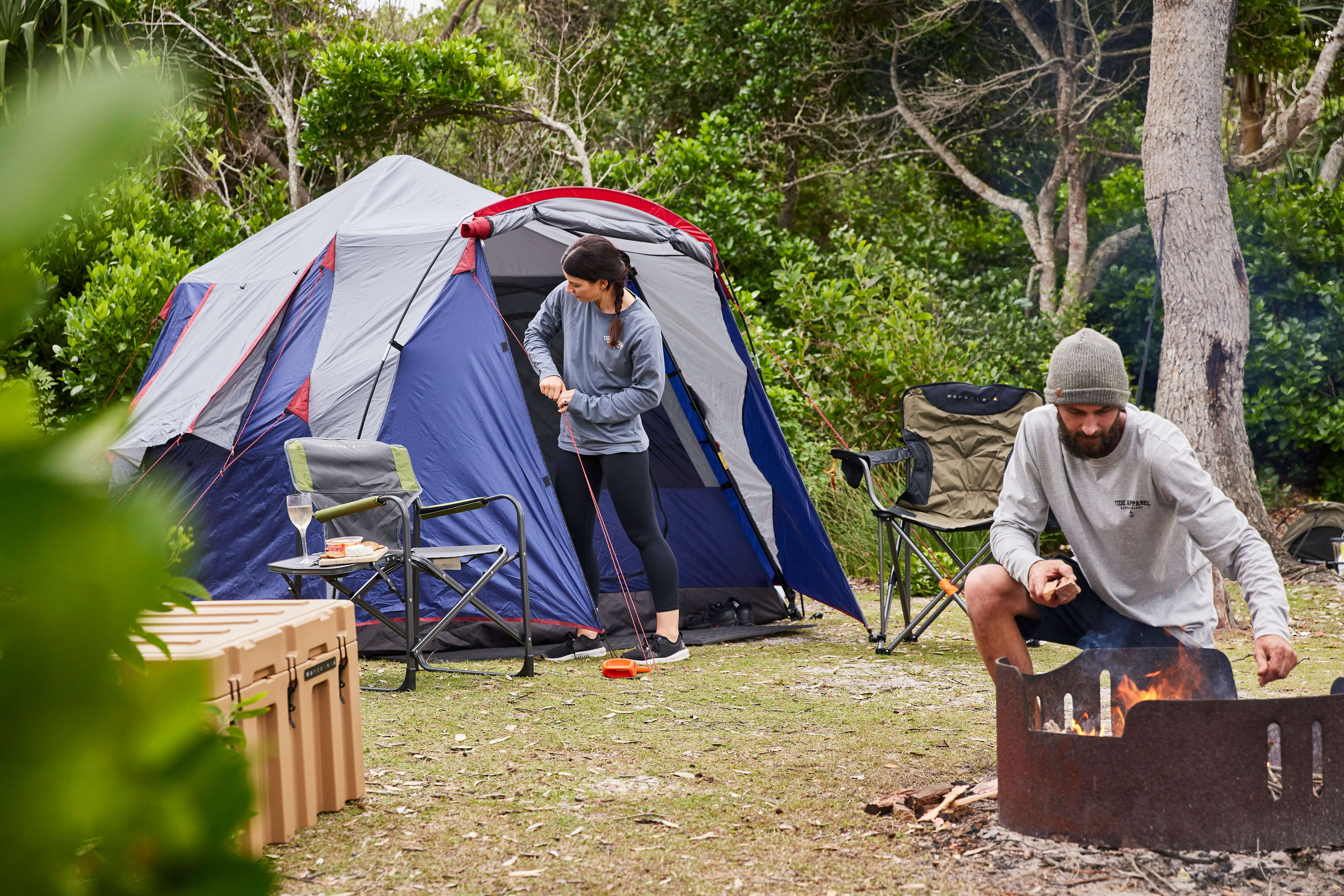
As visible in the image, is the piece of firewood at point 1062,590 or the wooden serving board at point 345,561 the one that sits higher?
the wooden serving board at point 345,561

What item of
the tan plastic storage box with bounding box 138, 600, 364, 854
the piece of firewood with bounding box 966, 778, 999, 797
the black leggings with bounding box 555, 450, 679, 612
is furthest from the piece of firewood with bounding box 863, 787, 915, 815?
the black leggings with bounding box 555, 450, 679, 612

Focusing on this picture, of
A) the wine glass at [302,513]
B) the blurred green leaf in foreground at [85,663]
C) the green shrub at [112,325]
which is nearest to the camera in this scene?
the blurred green leaf in foreground at [85,663]

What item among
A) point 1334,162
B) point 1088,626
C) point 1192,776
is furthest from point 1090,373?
point 1334,162

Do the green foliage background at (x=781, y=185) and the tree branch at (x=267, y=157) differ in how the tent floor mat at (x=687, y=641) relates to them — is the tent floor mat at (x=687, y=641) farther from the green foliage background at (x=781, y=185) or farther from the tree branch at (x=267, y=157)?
the tree branch at (x=267, y=157)

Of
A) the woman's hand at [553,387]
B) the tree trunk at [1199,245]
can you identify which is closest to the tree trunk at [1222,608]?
the tree trunk at [1199,245]

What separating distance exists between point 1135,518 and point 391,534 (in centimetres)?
240

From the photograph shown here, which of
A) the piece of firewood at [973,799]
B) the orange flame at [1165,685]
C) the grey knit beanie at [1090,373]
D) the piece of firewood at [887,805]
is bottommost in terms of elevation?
the piece of firewood at [887,805]

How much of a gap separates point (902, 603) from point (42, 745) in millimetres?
4098

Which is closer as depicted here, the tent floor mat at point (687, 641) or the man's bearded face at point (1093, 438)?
the man's bearded face at point (1093, 438)

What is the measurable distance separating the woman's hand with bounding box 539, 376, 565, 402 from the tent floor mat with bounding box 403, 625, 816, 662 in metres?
0.92

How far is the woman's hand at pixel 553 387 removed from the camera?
3814 millimetres

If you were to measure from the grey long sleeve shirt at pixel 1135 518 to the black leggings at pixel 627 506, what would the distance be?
155 cm

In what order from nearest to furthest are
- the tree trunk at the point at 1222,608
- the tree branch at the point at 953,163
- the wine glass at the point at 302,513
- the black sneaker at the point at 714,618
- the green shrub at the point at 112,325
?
the wine glass at the point at 302,513 < the tree trunk at the point at 1222,608 < the black sneaker at the point at 714,618 < the green shrub at the point at 112,325 < the tree branch at the point at 953,163

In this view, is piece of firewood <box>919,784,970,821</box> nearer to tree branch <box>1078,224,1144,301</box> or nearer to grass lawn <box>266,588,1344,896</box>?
grass lawn <box>266,588,1344,896</box>
